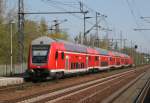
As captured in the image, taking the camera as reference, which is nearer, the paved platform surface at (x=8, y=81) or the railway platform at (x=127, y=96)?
the railway platform at (x=127, y=96)

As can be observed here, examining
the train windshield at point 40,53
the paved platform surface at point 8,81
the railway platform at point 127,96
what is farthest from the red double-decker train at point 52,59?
the railway platform at point 127,96

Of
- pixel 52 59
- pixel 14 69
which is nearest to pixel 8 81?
pixel 52 59

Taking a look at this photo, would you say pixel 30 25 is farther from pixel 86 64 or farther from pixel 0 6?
pixel 86 64

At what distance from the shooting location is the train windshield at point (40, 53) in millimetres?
32438

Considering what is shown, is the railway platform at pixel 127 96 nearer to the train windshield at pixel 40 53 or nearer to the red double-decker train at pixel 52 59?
the red double-decker train at pixel 52 59

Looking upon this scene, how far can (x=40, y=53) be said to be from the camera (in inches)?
1288

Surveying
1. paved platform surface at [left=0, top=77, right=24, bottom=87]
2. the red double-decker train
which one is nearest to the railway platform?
the red double-decker train

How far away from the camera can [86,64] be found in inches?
1809

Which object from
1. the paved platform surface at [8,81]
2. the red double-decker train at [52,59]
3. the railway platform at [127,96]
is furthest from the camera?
the red double-decker train at [52,59]

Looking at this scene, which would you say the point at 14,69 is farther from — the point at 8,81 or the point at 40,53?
the point at 8,81

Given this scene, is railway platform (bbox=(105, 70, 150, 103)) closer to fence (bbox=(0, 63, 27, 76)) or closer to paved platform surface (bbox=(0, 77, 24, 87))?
paved platform surface (bbox=(0, 77, 24, 87))

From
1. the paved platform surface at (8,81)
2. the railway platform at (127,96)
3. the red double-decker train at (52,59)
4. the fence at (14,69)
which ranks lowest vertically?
the railway platform at (127,96)

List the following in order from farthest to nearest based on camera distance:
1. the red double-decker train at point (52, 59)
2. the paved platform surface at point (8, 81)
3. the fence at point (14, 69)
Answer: the fence at point (14, 69) < the red double-decker train at point (52, 59) < the paved platform surface at point (8, 81)

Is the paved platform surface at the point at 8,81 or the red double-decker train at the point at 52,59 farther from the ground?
the red double-decker train at the point at 52,59
